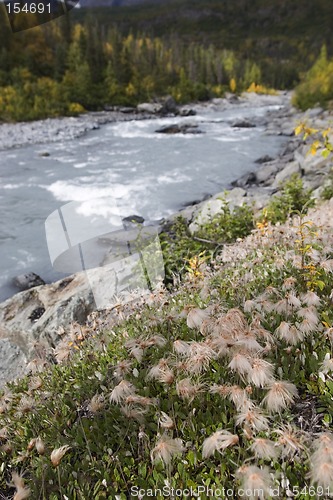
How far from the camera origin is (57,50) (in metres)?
63.3

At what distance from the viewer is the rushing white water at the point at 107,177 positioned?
40.3 feet

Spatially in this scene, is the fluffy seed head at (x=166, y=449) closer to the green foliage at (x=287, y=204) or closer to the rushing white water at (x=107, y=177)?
the rushing white water at (x=107, y=177)

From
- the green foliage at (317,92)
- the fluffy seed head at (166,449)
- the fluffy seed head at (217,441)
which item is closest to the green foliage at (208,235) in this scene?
the fluffy seed head at (166,449)

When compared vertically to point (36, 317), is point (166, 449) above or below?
above

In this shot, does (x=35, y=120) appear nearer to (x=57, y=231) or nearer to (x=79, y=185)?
(x=79, y=185)

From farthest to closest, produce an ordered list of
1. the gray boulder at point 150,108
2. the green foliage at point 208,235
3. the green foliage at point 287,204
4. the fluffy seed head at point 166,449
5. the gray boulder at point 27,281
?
the gray boulder at point 150,108
the gray boulder at point 27,281
the green foliage at point 287,204
the green foliage at point 208,235
the fluffy seed head at point 166,449

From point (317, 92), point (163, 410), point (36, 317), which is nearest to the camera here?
point (163, 410)

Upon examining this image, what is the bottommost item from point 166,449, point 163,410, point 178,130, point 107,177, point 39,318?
point 178,130

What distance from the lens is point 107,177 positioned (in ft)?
66.3

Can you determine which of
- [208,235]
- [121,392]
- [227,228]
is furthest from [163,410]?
[227,228]

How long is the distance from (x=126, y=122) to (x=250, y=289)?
48.0 m

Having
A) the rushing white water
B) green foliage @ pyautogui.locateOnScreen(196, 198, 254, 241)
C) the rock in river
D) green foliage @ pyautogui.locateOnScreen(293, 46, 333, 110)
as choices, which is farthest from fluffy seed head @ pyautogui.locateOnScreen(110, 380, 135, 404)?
green foliage @ pyautogui.locateOnScreen(293, 46, 333, 110)

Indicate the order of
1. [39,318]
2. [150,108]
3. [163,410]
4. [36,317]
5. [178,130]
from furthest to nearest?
[150,108], [178,130], [36,317], [39,318], [163,410]

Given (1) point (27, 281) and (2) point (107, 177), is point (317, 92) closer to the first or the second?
(2) point (107, 177)
